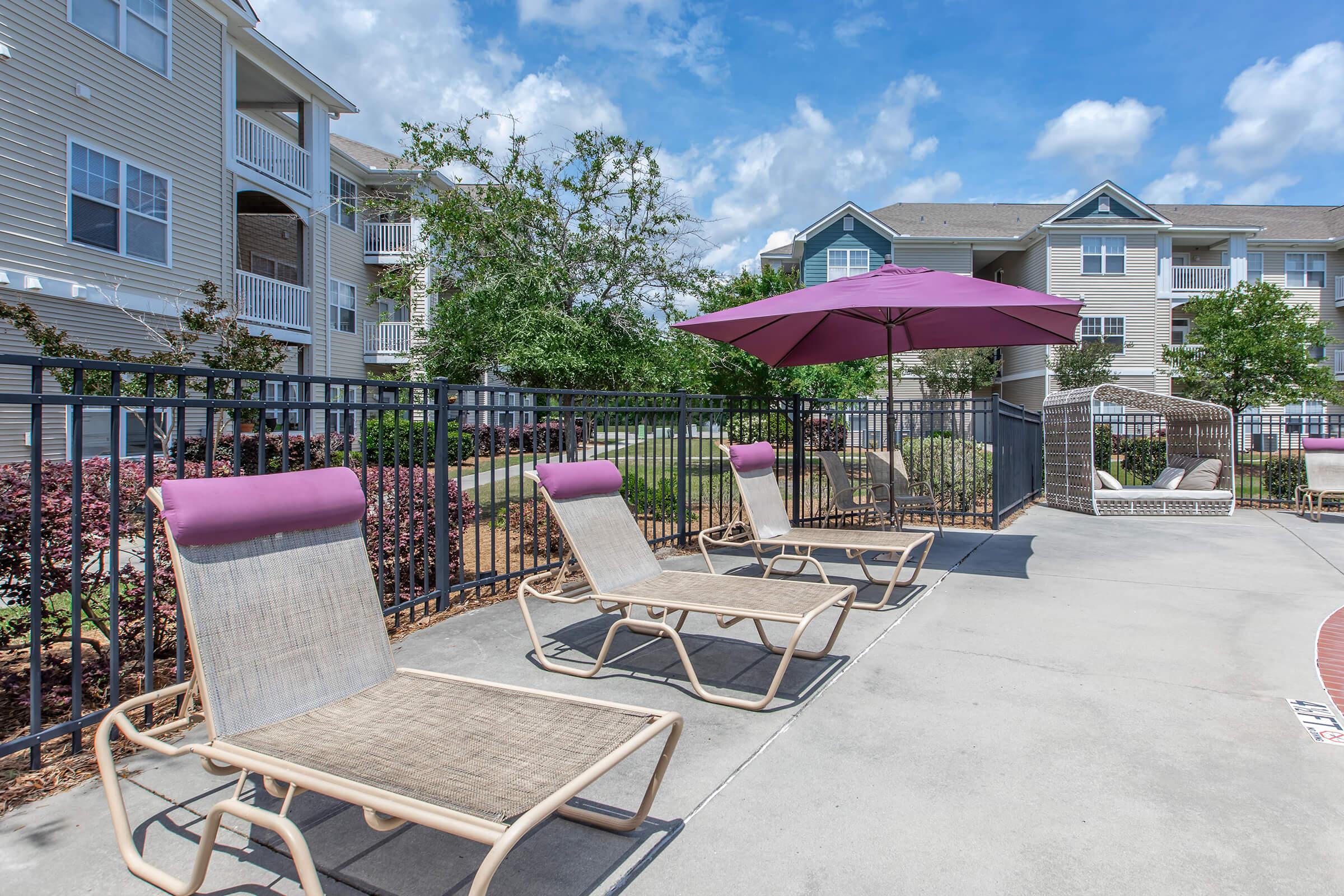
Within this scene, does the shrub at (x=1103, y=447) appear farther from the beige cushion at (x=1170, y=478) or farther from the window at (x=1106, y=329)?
the window at (x=1106, y=329)

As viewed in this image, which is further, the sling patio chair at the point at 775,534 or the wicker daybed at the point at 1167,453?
the wicker daybed at the point at 1167,453

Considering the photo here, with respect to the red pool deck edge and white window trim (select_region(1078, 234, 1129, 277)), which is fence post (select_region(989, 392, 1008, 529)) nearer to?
the red pool deck edge

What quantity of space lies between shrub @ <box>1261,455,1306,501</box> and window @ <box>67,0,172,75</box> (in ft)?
70.1

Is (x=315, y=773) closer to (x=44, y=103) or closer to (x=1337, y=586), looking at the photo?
(x=1337, y=586)

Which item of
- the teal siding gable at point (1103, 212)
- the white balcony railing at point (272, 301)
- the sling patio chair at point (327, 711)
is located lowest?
the sling patio chair at point (327, 711)

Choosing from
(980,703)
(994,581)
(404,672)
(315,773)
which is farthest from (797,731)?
(994,581)

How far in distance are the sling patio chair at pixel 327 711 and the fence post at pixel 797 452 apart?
6.09m

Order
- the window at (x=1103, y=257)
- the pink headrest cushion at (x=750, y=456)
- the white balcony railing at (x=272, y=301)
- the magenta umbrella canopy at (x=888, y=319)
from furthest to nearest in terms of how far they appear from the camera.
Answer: the window at (x=1103, y=257)
the white balcony railing at (x=272, y=301)
the pink headrest cushion at (x=750, y=456)
the magenta umbrella canopy at (x=888, y=319)

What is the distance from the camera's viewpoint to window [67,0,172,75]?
13102 mm

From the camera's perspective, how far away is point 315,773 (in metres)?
→ 2.01

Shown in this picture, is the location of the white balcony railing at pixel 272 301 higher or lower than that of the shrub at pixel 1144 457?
higher

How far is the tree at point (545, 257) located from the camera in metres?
8.92


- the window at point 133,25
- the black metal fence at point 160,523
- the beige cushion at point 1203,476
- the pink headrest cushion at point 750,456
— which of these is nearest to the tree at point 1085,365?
the beige cushion at point 1203,476

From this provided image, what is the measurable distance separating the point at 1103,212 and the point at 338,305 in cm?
2831
